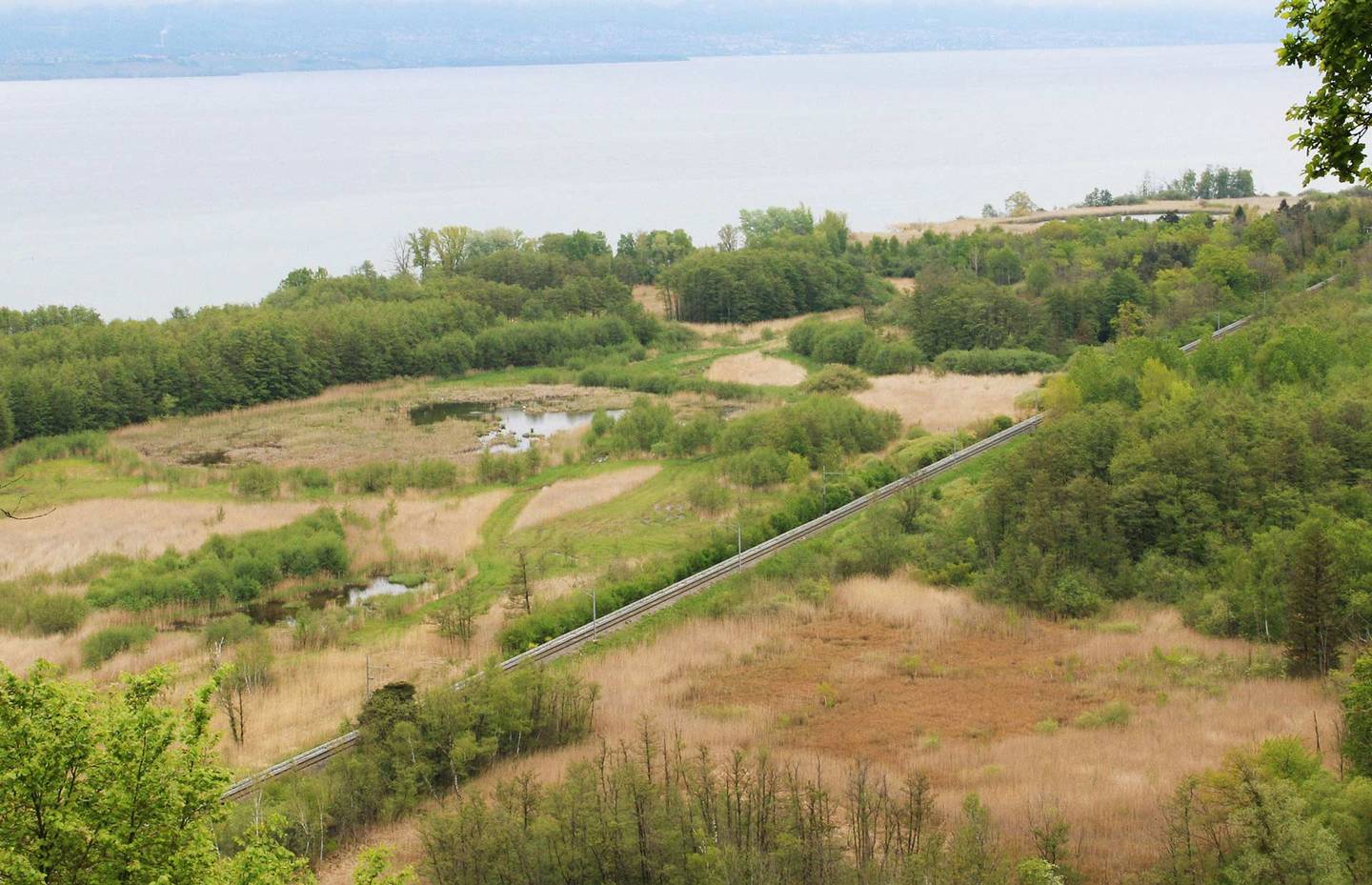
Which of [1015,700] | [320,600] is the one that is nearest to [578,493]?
[320,600]

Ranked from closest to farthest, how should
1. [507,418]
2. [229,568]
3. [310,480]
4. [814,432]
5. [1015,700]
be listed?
[1015,700], [229,568], [310,480], [814,432], [507,418]

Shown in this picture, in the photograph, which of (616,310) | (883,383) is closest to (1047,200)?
(616,310)

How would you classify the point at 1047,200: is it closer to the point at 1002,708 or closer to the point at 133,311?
the point at 133,311

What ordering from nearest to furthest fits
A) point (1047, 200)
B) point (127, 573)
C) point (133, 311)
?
point (127, 573), point (133, 311), point (1047, 200)

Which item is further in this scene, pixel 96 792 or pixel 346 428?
pixel 346 428

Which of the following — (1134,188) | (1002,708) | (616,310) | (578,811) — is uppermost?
(1134,188)

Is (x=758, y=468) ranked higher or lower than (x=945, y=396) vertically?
lower

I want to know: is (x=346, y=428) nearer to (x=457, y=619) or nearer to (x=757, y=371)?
(x=757, y=371)

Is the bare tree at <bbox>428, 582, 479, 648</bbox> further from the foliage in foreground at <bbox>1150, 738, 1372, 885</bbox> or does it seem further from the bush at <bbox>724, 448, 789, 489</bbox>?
the foliage in foreground at <bbox>1150, 738, 1372, 885</bbox>
